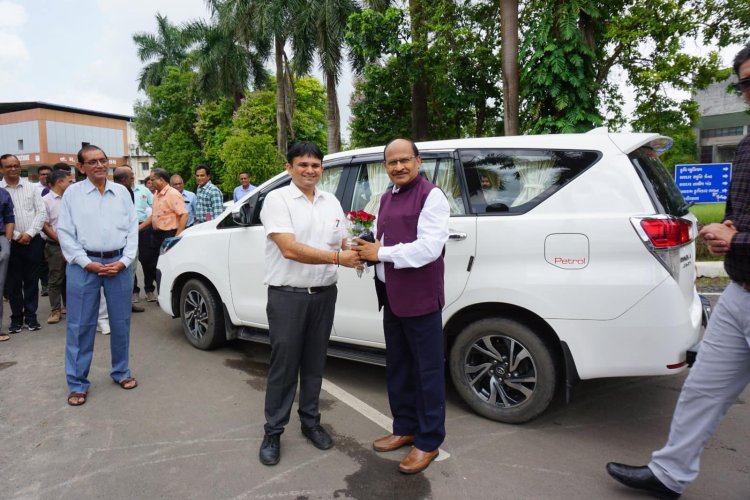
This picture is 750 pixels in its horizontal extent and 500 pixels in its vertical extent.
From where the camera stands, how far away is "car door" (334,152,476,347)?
347 centimetres

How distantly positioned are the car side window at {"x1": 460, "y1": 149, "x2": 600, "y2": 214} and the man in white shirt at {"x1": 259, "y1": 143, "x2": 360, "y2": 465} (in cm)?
102

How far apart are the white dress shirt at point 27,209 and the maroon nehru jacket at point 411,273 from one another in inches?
203

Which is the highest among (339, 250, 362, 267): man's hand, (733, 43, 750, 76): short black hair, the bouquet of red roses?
(733, 43, 750, 76): short black hair

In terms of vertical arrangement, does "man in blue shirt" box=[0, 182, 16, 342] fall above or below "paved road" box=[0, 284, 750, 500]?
above

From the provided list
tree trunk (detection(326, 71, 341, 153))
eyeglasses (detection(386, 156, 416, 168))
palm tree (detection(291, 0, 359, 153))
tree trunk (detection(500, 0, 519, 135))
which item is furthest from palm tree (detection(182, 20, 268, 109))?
eyeglasses (detection(386, 156, 416, 168))

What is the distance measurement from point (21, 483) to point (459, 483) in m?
2.42

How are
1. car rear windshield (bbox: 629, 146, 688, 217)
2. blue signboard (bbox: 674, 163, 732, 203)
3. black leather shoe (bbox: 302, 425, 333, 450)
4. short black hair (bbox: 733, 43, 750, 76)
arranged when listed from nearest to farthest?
short black hair (bbox: 733, 43, 750, 76)
car rear windshield (bbox: 629, 146, 688, 217)
black leather shoe (bbox: 302, 425, 333, 450)
blue signboard (bbox: 674, 163, 732, 203)

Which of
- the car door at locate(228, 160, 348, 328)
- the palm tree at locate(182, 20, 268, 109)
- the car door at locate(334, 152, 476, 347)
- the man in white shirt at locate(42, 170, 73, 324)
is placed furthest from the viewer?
the palm tree at locate(182, 20, 268, 109)

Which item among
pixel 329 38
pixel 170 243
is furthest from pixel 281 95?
pixel 170 243

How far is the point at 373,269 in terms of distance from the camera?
3.85 metres

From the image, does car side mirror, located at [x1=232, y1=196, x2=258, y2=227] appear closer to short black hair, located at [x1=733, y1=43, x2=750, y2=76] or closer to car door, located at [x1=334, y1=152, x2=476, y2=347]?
car door, located at [x1=334, y1=152, x2=476, y2=347]

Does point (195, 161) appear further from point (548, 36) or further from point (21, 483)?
point (21, 483)

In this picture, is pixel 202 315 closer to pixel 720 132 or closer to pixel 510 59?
pixel 510 59

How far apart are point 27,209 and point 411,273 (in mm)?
5462
